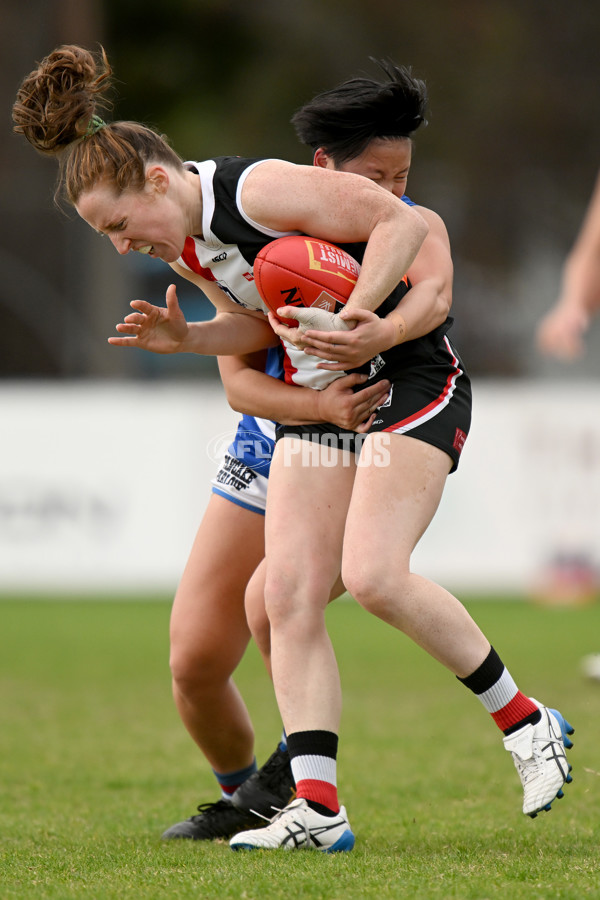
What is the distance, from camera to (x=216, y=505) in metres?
4.03

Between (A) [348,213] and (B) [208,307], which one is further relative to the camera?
(B) [208,307]

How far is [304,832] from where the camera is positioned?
338cm

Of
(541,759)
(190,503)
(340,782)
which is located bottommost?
(190,503)

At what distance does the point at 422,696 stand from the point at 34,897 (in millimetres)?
4113

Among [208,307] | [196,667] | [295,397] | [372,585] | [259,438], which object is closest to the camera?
[372,585]

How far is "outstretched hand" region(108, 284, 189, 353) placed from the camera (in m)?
3.62

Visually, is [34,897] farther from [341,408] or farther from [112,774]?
[112,774]

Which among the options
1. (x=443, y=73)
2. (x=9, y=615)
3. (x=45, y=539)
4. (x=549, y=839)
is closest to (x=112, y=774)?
(x=549, y=839)

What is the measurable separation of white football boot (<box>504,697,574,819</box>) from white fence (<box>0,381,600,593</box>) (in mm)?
7909

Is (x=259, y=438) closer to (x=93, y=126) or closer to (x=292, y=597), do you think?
(x=292, y=597)

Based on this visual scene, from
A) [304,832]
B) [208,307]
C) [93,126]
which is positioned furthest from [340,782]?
[208,307]

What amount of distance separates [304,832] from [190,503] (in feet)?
27.3

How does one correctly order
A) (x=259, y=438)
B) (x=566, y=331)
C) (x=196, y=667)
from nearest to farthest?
(x=196, y=667) < (x=259, y=438) < (x=566, y=331)

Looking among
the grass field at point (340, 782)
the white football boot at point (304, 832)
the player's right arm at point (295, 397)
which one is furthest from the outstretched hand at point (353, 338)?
the grass field at point (340, 782)
